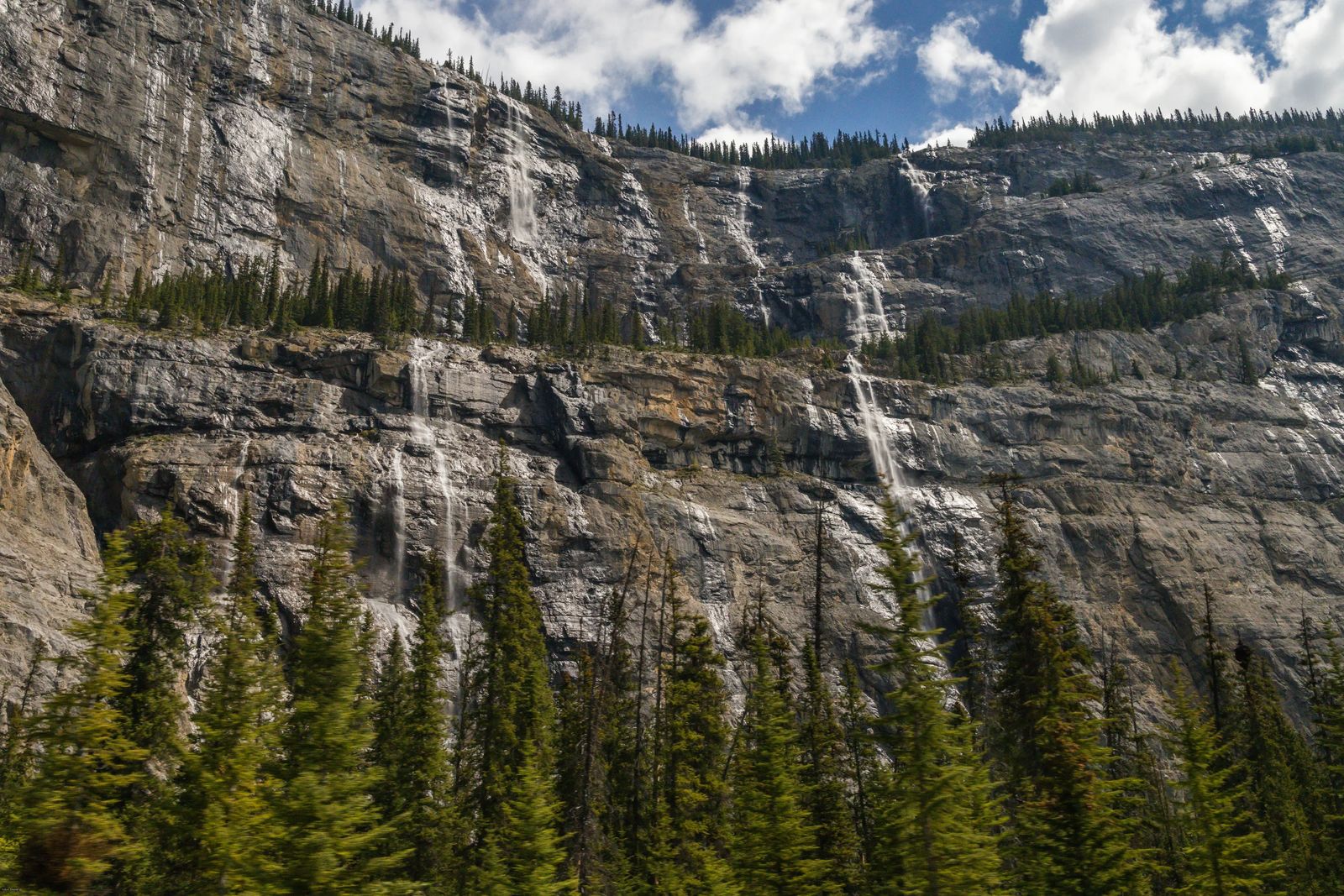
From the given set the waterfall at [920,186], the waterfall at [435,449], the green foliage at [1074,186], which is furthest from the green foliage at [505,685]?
the green foliage at [1074,186]

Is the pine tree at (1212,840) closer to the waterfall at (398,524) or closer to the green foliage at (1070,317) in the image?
the waterfall at (398,524)

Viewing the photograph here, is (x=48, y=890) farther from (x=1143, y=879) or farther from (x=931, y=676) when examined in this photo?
(x=1143, y=879)

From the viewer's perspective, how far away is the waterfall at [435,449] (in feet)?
257

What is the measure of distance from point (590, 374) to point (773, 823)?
7098 cm

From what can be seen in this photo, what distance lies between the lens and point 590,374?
319ft

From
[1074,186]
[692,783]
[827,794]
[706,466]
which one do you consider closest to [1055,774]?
[827,794]

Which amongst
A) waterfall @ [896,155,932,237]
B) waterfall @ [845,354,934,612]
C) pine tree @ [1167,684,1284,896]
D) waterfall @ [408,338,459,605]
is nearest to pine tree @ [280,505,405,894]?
pine tree @ [1167,684,1284,896]

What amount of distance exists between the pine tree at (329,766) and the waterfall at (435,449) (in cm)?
5215

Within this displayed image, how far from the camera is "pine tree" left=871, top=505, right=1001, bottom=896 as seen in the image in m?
23.2

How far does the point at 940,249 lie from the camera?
158 metres

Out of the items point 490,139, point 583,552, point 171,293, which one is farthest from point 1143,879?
point 490,139

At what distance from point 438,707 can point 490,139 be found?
119825mm

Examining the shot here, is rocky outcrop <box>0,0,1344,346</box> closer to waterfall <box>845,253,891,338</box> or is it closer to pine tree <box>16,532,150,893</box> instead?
waterfall <box>845,253,891,338</box>

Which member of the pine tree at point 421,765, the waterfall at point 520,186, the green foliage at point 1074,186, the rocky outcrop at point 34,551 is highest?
the green foliage at point 1074,186
